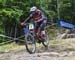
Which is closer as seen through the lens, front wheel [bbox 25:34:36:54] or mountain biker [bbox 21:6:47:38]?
front wheel [bbox 25:34:36:54]

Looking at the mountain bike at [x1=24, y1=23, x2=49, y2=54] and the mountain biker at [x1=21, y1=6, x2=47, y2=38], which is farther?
the mountain biker at [x1=21, y1=6, x2=47, y2=38]

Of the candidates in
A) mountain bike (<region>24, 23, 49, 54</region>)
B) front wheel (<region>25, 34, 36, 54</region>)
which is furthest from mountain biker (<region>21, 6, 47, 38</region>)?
front wheel (<region>25, 34, 36, 54</region>)

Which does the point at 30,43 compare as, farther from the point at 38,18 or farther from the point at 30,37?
the point at 38,18

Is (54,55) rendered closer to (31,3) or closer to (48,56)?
(48,56)

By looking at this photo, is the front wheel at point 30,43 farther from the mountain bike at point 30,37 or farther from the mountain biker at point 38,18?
the mountain biker at point 38,18

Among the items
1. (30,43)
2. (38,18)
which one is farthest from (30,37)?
(38,18)

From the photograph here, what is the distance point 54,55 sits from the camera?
9.75 metres

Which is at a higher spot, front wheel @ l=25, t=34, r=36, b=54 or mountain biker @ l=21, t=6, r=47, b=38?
mountain biker @ l=21, t=6, r=47, b=38

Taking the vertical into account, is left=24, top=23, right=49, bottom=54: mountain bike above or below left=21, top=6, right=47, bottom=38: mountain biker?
below

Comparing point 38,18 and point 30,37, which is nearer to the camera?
point 30,37

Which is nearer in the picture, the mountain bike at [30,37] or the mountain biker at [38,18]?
the mountain bike at [30,37]

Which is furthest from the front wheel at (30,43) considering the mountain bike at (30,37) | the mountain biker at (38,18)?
the mountain biker at (38,18)

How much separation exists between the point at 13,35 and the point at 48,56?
13952 mm

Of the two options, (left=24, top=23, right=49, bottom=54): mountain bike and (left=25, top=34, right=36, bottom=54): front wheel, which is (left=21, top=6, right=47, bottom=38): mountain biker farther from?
(left=25, top=34, right=36, bottom=54): front wheel
